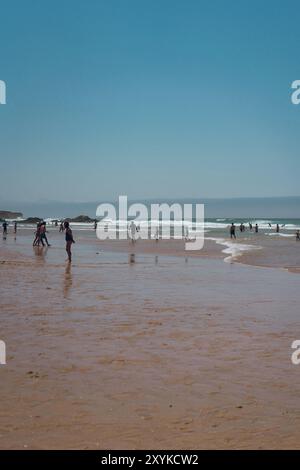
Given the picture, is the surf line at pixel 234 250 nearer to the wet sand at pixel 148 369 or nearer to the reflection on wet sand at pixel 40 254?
the reflection on wet sand at pixel 40 254

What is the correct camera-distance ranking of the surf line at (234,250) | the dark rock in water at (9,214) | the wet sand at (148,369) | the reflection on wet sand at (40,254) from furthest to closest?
1. the dark rock in water at (9,214)
2. the surf line at (234,250)
3. the reflection on wet sand at (40,254)
4. the wet sand at (148,369)

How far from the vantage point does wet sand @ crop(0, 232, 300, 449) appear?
522 centimetres

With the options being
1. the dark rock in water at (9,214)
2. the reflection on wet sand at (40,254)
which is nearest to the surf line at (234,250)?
the reflection on wet sand at (40,254)

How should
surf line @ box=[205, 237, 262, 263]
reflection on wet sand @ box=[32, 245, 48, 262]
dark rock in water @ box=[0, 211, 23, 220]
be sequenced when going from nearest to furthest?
1. reflection on wet sand @ box=[32, 245, 48, 262]
2. surf line @ box=[205, 237, 262, 263]
3. dark rock in water @ box=[0, 211, 23, 220]

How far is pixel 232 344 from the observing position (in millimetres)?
8930

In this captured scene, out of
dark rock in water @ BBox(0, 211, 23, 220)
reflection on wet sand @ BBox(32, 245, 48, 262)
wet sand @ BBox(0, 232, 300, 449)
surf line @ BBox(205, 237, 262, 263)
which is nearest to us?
wet sand @ BBox(0, 232, 300, 449)

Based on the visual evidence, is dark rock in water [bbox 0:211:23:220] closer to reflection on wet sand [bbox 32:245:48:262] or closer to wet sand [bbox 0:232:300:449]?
reflection on wet sand [bbox 32:245:48:262]

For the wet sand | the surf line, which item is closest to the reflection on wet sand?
the surf line

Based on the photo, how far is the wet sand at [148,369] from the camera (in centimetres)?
522

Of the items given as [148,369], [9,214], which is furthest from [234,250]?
[9,214]

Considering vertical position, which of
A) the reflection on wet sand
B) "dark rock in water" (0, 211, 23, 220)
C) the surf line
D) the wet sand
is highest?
"dark rock in water" (0, 211, 23, 220)

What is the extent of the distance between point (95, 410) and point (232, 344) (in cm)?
375

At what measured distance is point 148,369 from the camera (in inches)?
291

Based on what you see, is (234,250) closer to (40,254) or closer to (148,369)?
(40,254)
